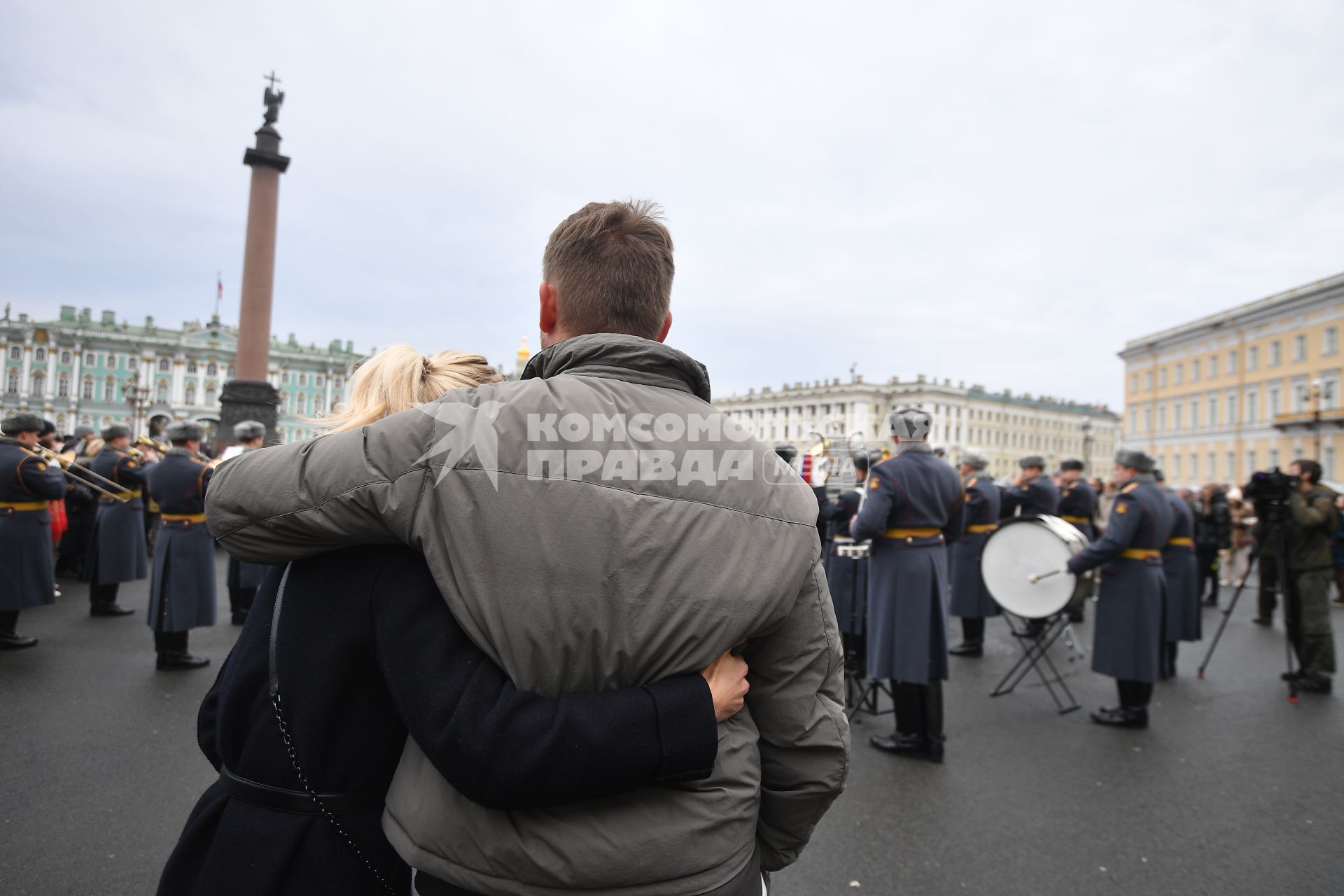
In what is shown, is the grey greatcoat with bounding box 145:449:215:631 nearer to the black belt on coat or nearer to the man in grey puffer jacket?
the black belt on coat

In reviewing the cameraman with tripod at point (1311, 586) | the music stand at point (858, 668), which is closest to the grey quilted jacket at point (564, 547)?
the music stand at point (858, 668)

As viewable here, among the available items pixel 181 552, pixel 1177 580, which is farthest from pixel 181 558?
pixel 1177 580

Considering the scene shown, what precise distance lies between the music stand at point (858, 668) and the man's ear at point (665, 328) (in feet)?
15.3

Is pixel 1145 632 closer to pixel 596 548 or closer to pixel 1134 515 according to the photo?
pixel 1134 515

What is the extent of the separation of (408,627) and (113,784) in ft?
14.0

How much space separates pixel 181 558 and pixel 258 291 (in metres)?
14.5

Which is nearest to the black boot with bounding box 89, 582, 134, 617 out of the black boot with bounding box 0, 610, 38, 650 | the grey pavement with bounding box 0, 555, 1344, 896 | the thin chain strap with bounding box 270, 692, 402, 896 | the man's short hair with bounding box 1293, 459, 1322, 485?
the black boot with bounding box 0, 610, 38, 650

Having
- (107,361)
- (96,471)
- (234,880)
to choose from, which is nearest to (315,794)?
(234,880)

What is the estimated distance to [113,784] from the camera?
4293 mm

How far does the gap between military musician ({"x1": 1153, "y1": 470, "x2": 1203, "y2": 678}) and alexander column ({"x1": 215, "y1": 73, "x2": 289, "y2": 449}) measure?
1862cm

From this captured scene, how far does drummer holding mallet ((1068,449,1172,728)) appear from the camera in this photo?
20.3 ft

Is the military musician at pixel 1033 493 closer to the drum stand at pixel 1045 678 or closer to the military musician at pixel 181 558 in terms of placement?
the drum stand at pixel 1045 678

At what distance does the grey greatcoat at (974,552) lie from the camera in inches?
353

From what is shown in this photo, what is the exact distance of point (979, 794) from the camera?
4633mm
